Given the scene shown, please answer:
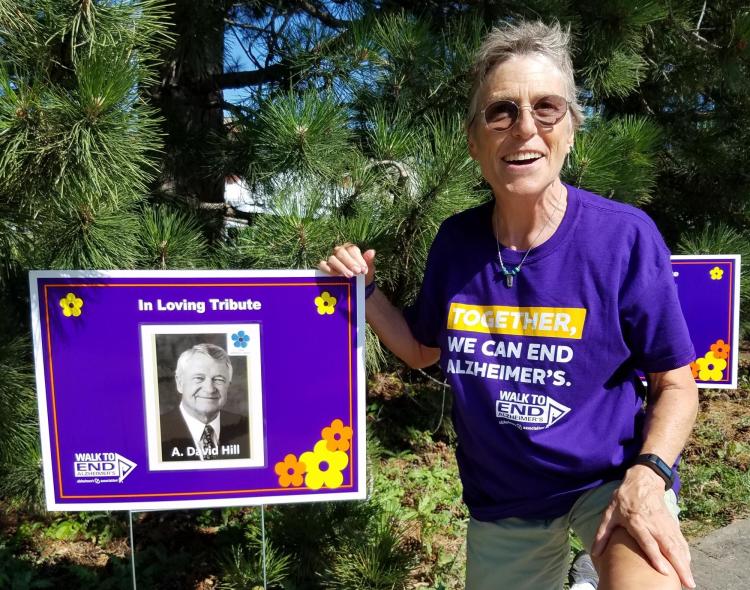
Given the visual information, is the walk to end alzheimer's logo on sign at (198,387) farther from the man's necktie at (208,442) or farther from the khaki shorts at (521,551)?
the khaki shorts at (521,551)

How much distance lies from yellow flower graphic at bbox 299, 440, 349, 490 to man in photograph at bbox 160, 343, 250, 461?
20 centimetres

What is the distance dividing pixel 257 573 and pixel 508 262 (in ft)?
4.65

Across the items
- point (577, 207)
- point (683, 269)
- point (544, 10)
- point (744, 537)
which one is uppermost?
point (544, 10)

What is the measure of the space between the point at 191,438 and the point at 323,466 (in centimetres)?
36

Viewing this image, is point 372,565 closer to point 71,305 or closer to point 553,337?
point 553,337

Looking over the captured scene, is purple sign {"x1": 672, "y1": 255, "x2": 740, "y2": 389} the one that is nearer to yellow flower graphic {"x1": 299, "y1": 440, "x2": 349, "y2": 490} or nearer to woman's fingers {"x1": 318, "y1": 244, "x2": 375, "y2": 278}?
woman's fingers {"x1": 318, "y1": 244, "x2": 375, "y2": 278}

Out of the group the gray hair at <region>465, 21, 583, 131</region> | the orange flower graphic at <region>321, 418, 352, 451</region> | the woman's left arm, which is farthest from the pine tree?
the woman's left arm

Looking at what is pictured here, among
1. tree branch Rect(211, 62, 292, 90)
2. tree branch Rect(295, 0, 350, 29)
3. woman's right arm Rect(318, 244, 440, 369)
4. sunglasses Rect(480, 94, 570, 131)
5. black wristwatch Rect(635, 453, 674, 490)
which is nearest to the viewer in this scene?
black wristwatch Rect(635, 453, 674, 490)

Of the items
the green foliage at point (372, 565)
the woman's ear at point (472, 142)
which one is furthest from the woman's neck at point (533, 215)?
the green foliage at point (372, 565)

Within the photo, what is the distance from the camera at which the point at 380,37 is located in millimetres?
1997

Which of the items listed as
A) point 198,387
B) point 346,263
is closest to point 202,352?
point 198,387

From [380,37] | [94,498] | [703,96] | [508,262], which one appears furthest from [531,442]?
[703,96]

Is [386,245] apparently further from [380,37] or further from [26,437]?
[26,437]

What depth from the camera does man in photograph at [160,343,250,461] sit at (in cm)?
162
